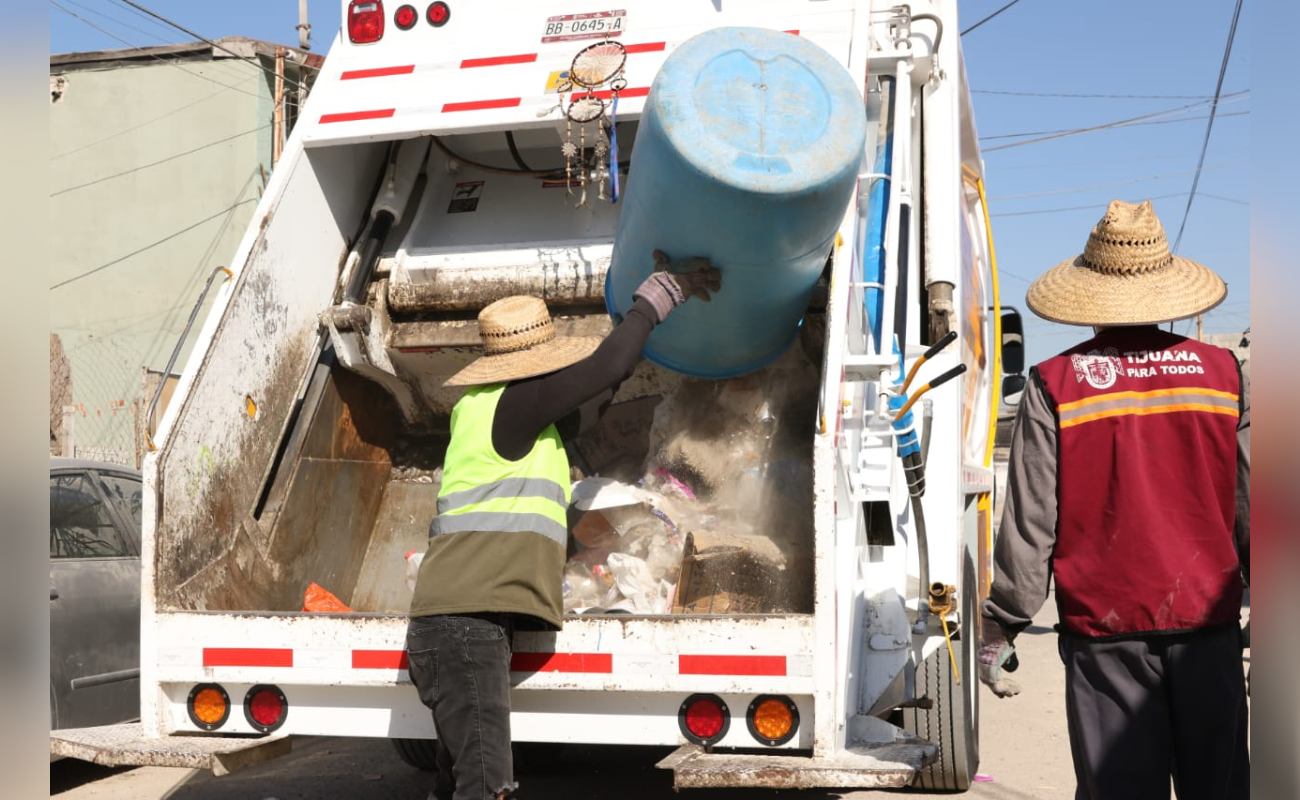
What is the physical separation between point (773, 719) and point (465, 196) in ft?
8.31

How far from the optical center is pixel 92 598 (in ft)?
15.7

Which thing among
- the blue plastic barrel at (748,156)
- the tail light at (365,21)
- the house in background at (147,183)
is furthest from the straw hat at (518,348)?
the house in background at (147,183)

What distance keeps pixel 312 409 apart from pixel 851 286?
188 cm

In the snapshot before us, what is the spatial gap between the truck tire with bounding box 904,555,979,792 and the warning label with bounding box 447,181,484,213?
86.2 inches

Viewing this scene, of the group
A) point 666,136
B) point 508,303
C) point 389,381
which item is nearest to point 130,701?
point 389,381

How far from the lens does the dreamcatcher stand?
13.1ft

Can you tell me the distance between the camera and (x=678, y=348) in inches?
156

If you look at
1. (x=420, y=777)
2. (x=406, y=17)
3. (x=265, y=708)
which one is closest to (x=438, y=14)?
(x=406, y=17)

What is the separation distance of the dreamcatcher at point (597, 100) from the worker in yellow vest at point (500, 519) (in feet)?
2.24

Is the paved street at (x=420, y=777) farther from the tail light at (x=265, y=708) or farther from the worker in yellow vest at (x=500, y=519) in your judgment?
the worker in yellow vest at (x=500, y=519)

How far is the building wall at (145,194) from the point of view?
1753 centimetres

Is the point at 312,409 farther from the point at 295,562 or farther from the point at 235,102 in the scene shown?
the point at 235,102

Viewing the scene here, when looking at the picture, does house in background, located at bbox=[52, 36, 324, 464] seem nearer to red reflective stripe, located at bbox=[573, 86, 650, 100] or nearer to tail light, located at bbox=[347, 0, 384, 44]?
tail light, located at bbox=[347, 0, 384, 44]

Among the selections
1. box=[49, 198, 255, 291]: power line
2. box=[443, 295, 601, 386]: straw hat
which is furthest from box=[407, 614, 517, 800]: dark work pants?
box=[49, 198, 255, 291]: power line
